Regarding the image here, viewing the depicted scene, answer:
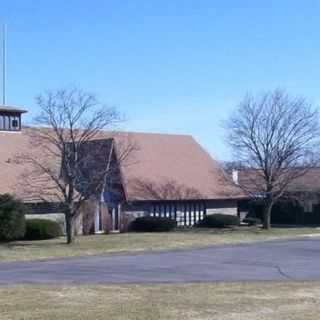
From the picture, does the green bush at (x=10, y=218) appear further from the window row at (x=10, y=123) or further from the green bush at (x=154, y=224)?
the window row at (x=10, y=123)

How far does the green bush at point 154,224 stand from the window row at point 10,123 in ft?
33.5

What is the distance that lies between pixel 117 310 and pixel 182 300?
1.81 metres

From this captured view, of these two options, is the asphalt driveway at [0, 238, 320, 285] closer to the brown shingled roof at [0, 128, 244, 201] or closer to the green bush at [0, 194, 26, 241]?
the green bush at [0, 194, 26, 241]

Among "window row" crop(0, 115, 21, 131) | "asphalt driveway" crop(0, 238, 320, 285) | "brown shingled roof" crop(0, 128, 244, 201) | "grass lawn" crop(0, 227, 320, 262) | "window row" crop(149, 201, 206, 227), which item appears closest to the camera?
"asphalt driveway" crop(0, 238, 320, 285)

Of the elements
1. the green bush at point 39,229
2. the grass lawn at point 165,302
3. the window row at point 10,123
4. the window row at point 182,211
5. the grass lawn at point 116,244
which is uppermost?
the window row at point 10,123

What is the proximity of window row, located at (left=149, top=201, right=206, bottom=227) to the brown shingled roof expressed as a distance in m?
0.82

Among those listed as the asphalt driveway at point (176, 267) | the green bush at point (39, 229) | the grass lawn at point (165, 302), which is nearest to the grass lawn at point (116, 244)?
the green bush at point (39, 229)

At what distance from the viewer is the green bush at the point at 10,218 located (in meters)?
37.2

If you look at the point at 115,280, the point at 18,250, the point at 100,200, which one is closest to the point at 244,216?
the point at 100,200

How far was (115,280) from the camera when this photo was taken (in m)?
20.4

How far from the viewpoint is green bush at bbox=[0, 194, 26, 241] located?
37219 mm

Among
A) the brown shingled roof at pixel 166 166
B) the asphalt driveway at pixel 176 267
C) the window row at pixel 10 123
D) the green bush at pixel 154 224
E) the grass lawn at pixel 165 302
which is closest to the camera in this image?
the grass lawn at pixel 165 302

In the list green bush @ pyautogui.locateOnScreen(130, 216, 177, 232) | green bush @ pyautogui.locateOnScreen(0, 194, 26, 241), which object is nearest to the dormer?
green bush @ pyautogui.locateOnScreen(130, 216, 177, 232)

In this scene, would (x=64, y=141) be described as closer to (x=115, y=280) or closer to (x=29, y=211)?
(x=29, y=211)
